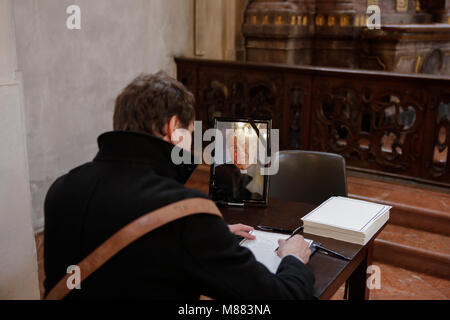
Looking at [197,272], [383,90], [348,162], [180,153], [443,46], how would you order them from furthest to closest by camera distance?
1. [443,46]
2. [348,162]
3. [383,90]
4. [180,153]
5. [197,272]

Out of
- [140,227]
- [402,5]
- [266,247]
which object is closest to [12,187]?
[266,247]

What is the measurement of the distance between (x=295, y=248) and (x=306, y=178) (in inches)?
55.3

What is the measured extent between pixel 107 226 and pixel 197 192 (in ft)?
0.89

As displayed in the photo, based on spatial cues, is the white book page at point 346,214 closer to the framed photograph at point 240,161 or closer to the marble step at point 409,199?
the framed photograph at point 240,161

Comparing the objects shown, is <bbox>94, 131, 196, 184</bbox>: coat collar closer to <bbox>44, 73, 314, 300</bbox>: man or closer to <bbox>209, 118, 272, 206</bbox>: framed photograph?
<bbox>44, 73, 314, 300</bbox>: man

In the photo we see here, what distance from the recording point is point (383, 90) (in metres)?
4.79

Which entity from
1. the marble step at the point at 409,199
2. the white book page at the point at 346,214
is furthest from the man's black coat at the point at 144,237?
the marble step at the point at 409,199

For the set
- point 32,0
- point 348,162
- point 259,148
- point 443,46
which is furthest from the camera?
point 443,46

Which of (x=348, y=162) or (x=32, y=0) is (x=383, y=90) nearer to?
(x=348, y=162)

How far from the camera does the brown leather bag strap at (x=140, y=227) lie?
1.41 meters

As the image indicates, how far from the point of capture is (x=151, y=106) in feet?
5.14

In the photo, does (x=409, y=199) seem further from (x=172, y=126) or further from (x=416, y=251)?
(x=172, y=126)

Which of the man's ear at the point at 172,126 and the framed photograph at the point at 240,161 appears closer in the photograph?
the man's ear at the point at 172,126
